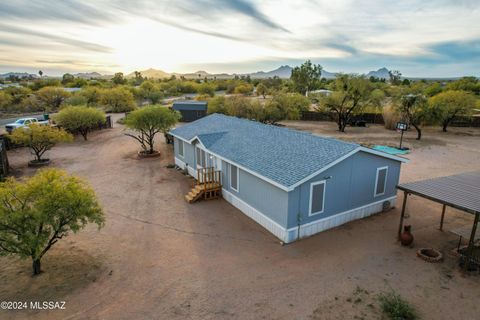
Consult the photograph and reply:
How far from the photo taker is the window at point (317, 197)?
38.1 ft

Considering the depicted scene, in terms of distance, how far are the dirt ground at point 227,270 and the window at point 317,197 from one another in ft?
3.92

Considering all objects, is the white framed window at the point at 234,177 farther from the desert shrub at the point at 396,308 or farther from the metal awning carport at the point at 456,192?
the desert shrub at the point at 396,308

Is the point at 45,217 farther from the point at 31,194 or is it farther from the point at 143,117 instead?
the point at 143,117

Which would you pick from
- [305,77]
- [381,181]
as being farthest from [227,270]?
[305,77]

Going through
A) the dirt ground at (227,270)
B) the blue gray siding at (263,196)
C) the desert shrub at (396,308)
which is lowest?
the dirt ground at (227,270)

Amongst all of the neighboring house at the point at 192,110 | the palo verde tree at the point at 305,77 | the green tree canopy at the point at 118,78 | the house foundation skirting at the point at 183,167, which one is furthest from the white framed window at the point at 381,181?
the green tree canopy at the point at 118,78

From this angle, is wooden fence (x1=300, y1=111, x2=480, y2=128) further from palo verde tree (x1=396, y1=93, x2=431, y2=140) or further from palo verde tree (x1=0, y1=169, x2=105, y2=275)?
palo verde tree (x1=0, y1=169, x2=105, y2=275)

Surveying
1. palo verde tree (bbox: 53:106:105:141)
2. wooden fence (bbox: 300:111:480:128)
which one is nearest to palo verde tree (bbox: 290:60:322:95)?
wooden fence (bbox: 300:111:480:128)

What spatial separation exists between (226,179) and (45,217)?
8483 millimetres

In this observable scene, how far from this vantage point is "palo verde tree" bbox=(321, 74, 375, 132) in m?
34.9

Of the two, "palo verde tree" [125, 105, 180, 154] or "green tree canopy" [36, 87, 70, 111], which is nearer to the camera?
"palo verde tree" [125, 105, 180, 154]

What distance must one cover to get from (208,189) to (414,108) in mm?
26736

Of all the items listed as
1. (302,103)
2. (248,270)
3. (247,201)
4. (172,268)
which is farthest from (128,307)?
(302,103)

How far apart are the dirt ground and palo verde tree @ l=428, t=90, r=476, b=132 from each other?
23.5 metres
